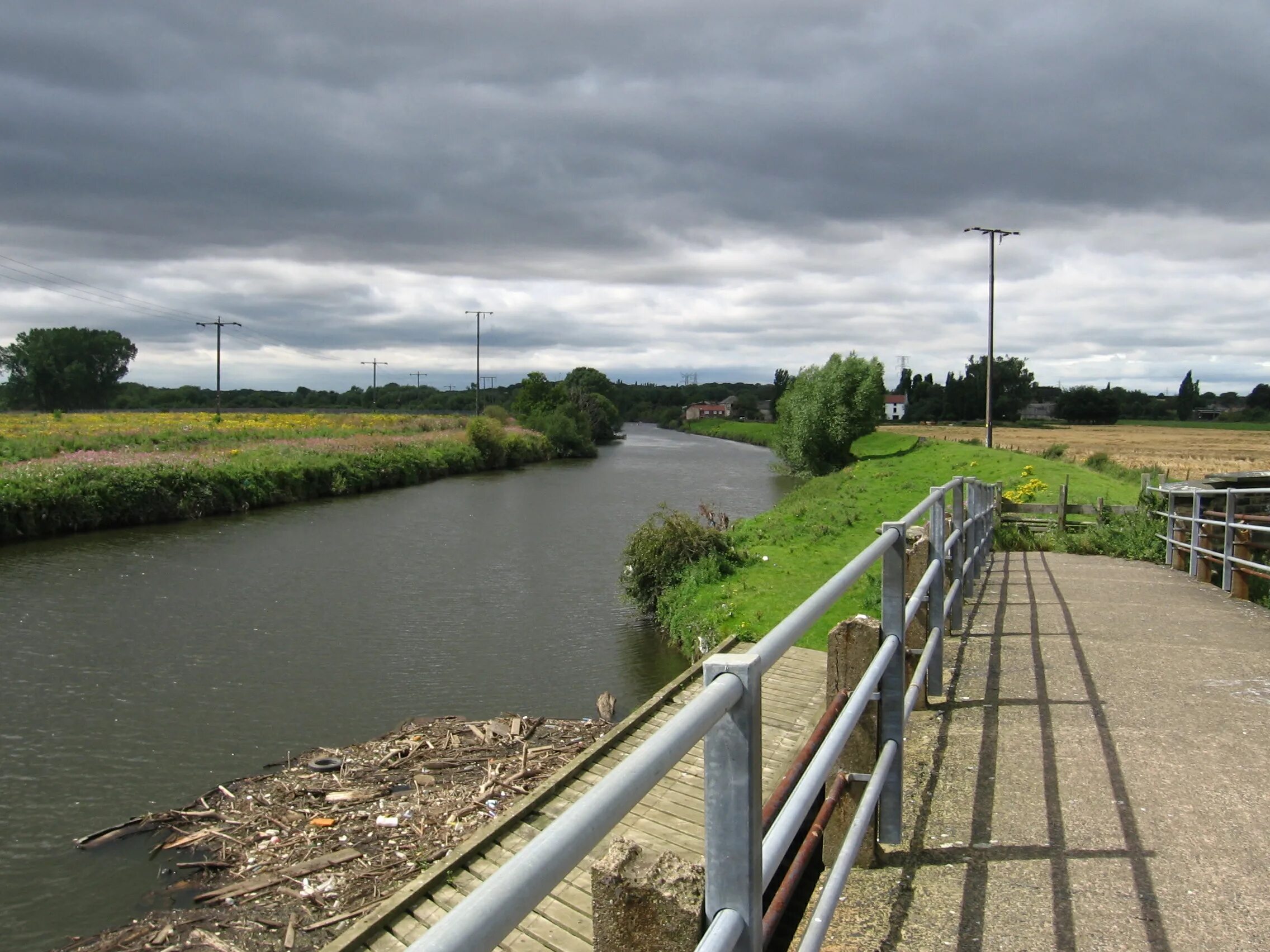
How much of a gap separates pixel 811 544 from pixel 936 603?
14.8 meters

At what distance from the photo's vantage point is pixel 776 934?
504cm

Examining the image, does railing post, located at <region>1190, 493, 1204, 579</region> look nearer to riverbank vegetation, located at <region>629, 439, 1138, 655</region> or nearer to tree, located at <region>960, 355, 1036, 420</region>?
riverbank vegetation, located at <region>629, 439, 1138, 655</region>

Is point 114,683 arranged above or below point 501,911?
below

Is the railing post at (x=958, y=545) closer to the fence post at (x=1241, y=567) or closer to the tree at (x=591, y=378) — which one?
the fence post at (x=1241, y=567)

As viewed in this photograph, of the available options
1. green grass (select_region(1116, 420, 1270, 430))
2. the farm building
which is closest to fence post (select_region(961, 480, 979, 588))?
green grass (select_region(1116, 420, 1270, 430))

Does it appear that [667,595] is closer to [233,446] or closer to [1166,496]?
[1166,496]

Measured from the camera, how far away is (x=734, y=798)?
152 centimetres

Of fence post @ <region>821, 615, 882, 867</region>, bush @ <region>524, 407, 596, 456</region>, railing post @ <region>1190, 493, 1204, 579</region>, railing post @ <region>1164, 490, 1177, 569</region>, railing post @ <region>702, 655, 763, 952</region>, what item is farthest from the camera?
bush @ <region>524, 407, 596, 456</region>

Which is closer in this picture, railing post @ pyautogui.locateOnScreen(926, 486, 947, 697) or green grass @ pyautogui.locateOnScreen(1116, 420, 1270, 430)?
railing post @ pyautogui.locateOnScreen(926, 486, 947, 697)

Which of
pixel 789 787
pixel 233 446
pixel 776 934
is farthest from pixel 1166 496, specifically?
pixel 233 446

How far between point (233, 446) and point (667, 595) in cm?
3264

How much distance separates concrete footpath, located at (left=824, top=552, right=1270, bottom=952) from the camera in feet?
9.79

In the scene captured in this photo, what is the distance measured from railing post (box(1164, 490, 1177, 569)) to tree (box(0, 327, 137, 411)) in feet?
383

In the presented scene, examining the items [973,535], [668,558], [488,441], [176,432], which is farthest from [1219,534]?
[488,441]
